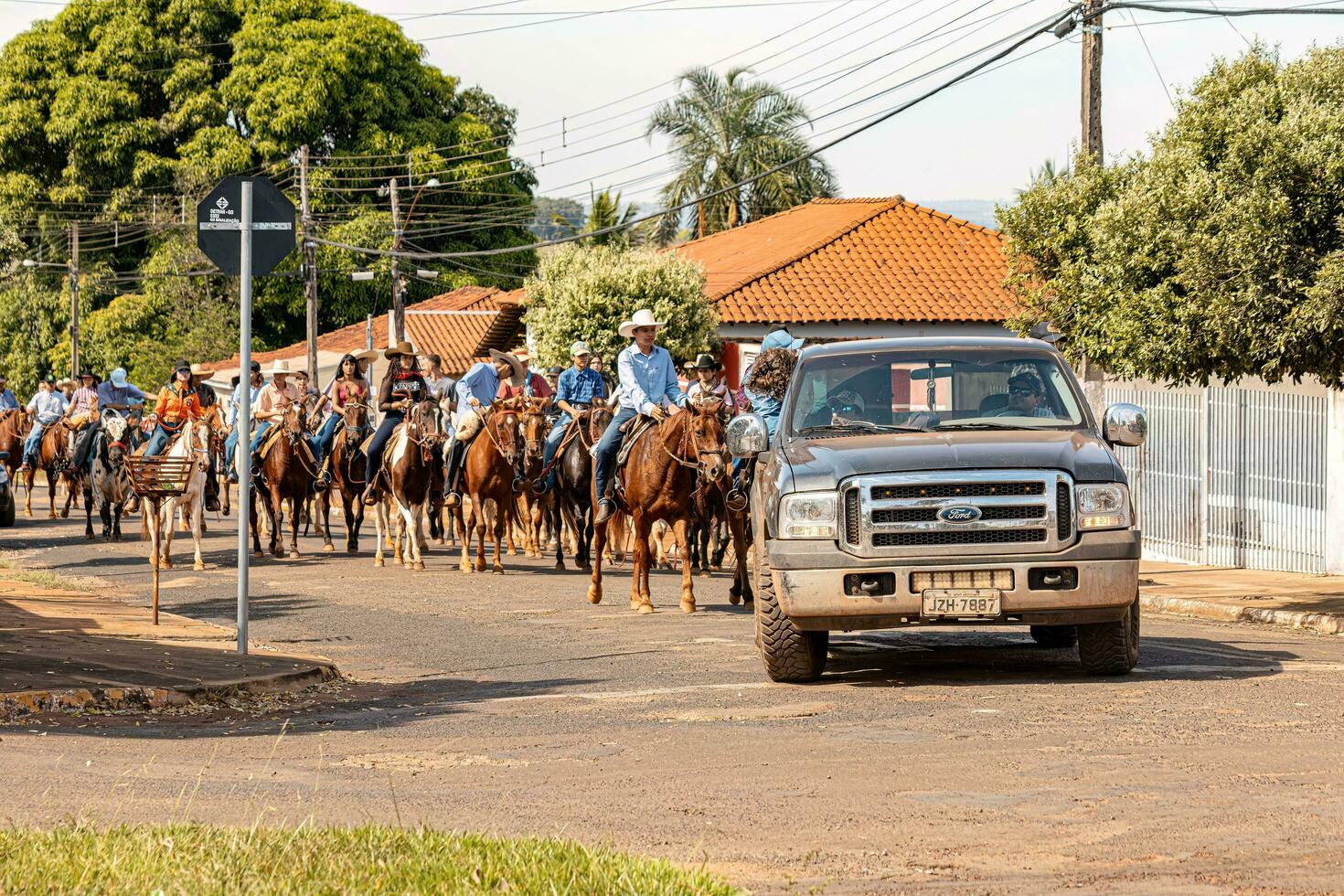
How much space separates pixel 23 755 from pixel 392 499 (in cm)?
1511

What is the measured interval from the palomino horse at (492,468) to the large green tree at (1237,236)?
7336 millimetres

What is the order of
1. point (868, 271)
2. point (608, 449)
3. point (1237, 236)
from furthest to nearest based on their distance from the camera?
point (868, 271) < point (608, 449) < point (1237, 236)

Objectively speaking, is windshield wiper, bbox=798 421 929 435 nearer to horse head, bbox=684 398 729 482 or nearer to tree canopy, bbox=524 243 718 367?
horse head, bbox=684 398 729 482

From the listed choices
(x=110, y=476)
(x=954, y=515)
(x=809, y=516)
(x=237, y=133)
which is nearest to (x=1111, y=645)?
(x=954, y=515)

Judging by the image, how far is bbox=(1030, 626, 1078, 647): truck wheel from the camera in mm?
14141

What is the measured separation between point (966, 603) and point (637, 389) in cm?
733

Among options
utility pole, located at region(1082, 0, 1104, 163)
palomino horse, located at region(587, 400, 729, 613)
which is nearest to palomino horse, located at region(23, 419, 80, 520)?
palomino horse, located at region(587, 400, 729, 613)

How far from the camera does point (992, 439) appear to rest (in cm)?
1188

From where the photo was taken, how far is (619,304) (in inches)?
1665

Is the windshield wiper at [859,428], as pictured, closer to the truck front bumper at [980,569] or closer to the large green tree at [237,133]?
the truck front bumper at [980,569]

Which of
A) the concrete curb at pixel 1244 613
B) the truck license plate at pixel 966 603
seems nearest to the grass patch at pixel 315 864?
the truck license plate at pixel 966 603

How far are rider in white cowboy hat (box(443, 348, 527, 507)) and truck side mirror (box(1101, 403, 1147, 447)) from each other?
1192 cm

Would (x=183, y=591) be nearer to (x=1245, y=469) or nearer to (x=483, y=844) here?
(x=1245, y=469)

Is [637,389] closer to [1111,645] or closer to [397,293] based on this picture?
[1111,645]
